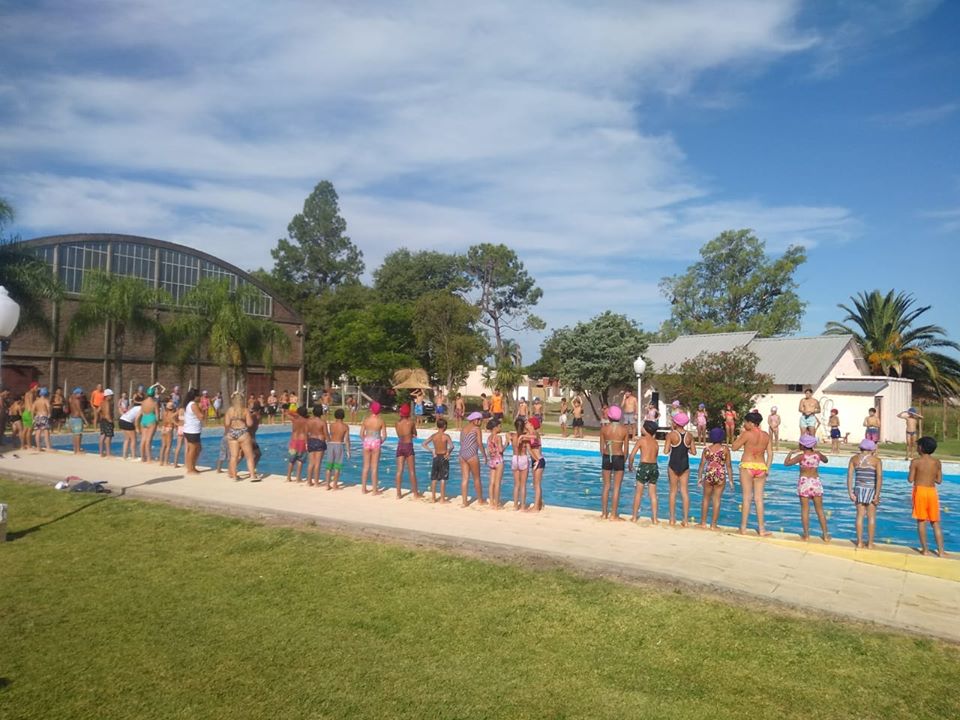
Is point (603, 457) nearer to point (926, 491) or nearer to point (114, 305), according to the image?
point (926, 491)

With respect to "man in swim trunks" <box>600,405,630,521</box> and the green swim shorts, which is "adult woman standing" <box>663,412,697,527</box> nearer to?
the green swim shorts

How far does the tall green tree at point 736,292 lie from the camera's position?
5388 cm

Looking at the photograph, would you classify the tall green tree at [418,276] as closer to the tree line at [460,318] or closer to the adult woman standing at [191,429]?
the tree line at [460,318]

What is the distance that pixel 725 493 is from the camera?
55.3ft

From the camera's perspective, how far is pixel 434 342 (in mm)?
48469

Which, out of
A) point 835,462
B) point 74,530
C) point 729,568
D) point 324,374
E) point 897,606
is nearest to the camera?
point 897,606

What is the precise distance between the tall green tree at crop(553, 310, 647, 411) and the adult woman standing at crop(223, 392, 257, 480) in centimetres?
2135

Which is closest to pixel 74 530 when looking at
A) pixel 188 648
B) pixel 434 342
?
pixel 188 648

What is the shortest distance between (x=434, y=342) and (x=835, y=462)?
3063 cm

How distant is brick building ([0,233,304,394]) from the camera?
32719 millimetres

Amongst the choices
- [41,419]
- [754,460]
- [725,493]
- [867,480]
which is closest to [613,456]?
[754,460]

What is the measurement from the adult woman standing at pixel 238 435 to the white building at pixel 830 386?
67.3 ft

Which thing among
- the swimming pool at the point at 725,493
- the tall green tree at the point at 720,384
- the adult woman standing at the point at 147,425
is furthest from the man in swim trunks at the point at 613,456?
the tall green tree at the point at 720,384

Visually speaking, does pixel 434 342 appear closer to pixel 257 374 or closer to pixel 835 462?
pixel 257 374
